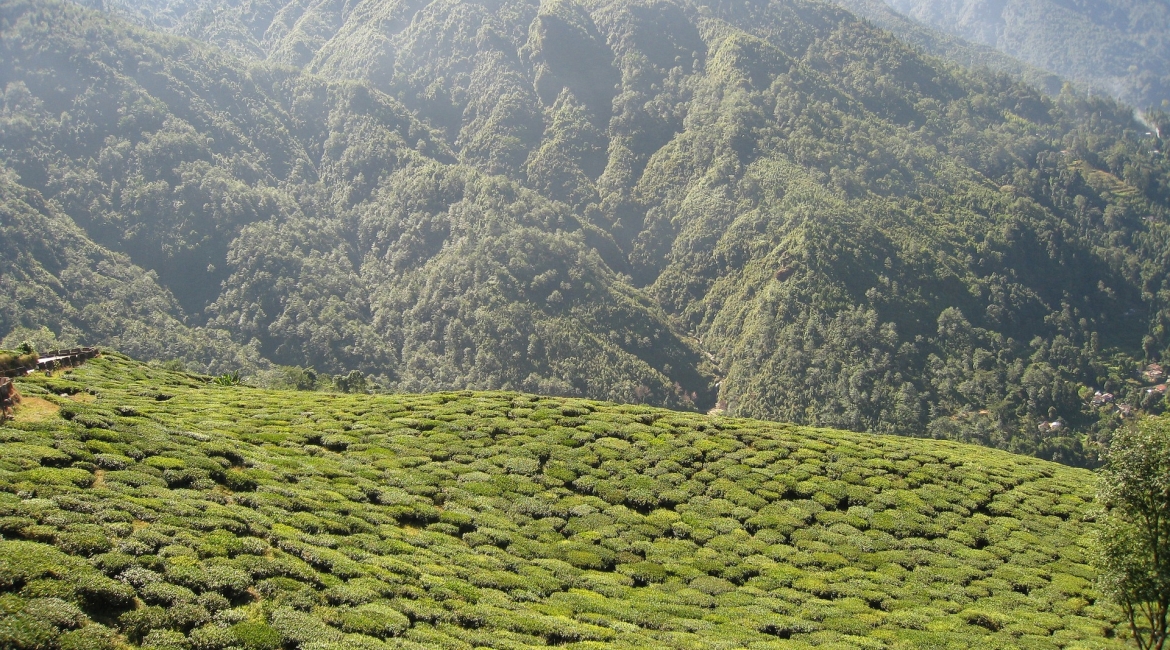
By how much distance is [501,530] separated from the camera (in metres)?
38.1

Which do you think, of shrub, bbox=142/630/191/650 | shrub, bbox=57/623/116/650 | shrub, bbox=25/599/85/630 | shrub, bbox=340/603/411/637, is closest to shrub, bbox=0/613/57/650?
shrub, bbox=25/599/85/630

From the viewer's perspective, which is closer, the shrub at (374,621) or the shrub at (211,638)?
the shrub at (211,638)

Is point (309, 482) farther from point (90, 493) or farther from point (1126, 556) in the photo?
point (1126, 556)

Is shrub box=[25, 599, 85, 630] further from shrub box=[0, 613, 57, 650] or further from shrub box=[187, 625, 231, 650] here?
shrub box=[187, 625, 231, 650]

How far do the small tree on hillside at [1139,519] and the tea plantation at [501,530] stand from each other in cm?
361

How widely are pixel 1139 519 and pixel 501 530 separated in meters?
28.6

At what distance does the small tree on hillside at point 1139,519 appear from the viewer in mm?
30500

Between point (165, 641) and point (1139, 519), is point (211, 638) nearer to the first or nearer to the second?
point (165, 641)

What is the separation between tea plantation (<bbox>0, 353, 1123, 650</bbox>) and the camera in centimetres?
2348

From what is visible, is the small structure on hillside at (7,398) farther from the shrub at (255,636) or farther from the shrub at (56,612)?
the shrub at (255,636)

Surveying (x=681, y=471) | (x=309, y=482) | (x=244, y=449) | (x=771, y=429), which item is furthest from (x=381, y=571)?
(x=771, y=429)

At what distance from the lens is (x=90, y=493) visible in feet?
89.9

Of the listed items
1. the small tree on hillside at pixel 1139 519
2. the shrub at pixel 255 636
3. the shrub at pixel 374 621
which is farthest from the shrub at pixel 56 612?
the small tree on hillside at pixel 1139 519

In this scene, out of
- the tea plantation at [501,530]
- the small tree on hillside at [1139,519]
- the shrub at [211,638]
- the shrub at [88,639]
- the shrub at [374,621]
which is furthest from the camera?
the small tree on hillside at [1139,519]
